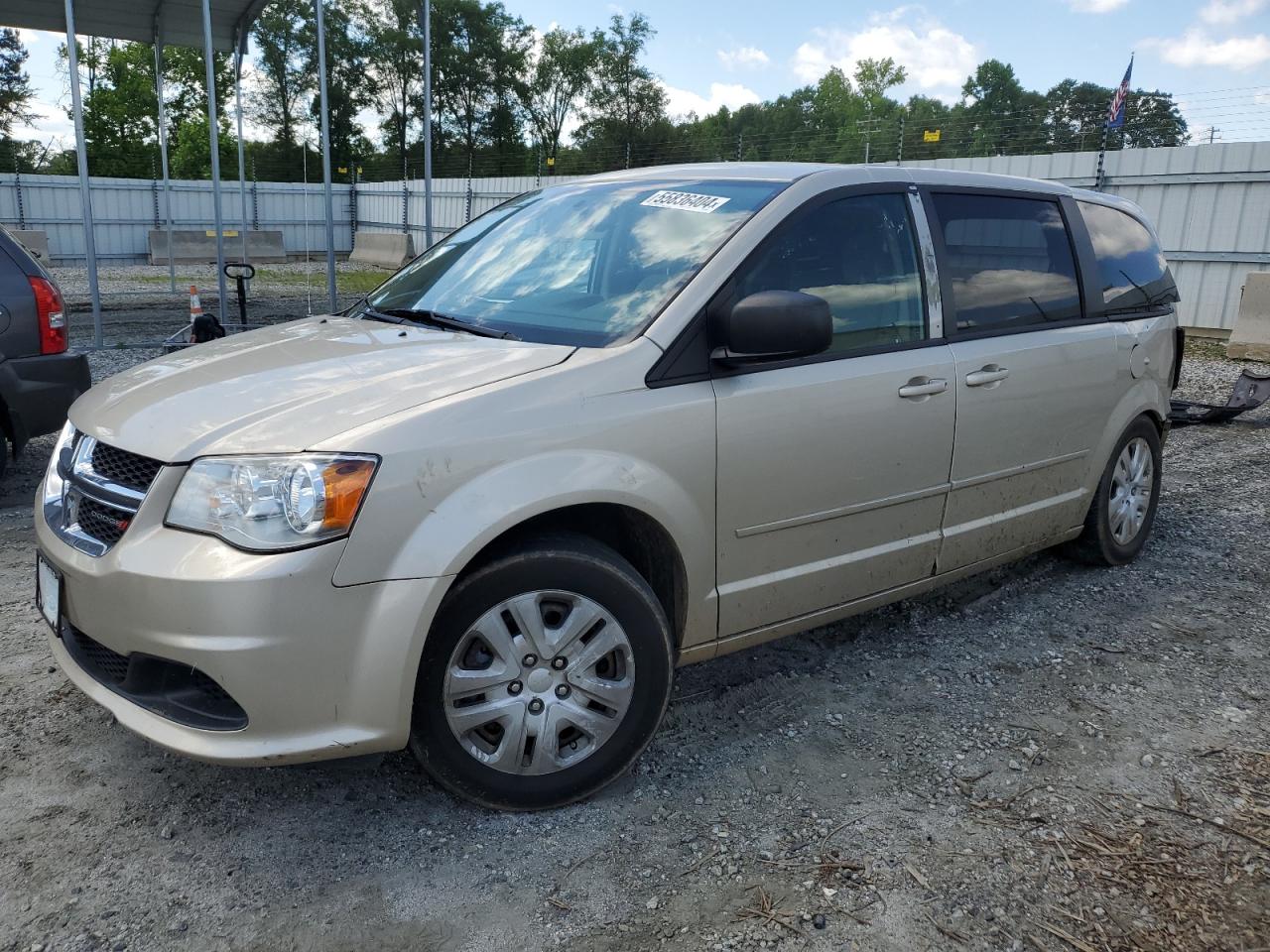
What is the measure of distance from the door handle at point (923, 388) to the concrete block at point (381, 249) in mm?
23040

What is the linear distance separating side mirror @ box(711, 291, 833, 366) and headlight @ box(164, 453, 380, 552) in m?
1.12

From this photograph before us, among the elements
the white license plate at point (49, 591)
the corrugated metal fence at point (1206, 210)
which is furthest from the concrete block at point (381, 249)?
the white license plate at point (49, 591)

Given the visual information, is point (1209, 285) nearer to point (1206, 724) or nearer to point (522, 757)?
point (1206, 724)

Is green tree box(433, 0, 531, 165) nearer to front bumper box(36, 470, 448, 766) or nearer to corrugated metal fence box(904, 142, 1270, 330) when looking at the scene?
corrugated metal fence box(904, 142, 1270, 330)

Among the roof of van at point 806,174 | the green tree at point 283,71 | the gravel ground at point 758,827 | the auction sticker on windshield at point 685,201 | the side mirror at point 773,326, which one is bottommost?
the gravel ground at point 758,827

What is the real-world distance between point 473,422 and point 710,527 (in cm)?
83

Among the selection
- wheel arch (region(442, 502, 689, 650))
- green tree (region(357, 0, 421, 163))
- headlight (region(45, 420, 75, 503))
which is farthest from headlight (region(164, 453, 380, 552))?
green tree (region(357, 0, 421, 163))

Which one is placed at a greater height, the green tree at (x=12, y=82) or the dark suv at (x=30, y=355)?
the green tree at (x=12, y=82)

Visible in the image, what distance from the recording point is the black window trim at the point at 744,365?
9.66 feet

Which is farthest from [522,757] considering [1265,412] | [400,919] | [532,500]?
[1265,412]

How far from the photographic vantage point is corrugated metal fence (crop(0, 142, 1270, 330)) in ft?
48.3

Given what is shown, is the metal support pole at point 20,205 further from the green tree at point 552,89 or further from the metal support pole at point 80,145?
the green tree at point 552,89

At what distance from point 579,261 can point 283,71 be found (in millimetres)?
41977

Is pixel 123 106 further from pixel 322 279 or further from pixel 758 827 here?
pixel 758 827
